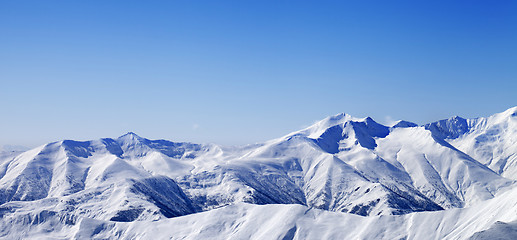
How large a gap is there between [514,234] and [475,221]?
119 feet

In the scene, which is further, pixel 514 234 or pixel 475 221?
pixel 475 221

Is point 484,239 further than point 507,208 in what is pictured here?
No

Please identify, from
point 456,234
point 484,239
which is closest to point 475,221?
point 456,234

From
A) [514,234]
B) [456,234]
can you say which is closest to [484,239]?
[514,234]

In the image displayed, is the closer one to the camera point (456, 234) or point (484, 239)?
point (484, 239)

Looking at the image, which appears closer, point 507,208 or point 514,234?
point 514,234

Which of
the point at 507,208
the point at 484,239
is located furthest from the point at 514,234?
the point at 507,208

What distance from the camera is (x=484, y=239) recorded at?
16262 cm

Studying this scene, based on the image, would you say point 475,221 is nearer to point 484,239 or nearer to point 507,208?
point 507,208

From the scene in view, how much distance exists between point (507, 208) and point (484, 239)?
114 ft

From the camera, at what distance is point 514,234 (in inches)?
6329

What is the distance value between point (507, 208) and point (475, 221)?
13.3 metres

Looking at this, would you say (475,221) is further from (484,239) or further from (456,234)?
(484,239)

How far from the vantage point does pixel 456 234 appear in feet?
639
